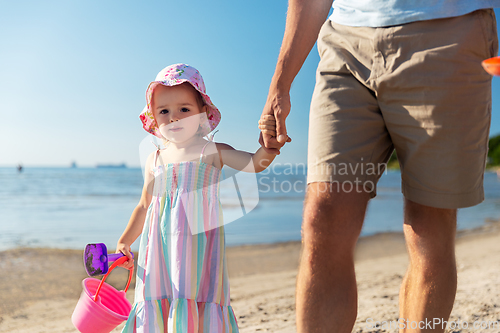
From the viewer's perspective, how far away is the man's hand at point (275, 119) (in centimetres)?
143

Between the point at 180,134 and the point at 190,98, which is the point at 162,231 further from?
the point at 190,98

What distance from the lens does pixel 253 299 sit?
3.24 meters

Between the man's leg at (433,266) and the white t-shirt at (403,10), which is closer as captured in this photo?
the white t-shirt at (403,10)

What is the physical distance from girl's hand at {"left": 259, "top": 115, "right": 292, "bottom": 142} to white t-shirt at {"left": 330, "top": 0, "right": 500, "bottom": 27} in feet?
1.44

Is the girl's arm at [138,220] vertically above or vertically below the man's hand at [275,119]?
below

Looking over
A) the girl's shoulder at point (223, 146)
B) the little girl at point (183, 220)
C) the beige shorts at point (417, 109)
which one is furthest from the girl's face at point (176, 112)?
the beige shorts at point (417, 109)

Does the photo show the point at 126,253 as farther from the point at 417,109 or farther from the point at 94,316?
the point at 417,109

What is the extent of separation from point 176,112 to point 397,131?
1.05m

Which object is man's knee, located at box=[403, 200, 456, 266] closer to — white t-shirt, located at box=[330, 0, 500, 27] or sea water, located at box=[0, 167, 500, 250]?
white t-shirt, located at box=[330, 0, 500, 27]

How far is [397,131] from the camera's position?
1386 millimetres

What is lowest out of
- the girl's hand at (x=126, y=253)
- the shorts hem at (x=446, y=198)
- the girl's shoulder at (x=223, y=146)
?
the girl's hand at (x=126, y=253)

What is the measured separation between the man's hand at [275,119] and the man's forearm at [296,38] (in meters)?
0.04

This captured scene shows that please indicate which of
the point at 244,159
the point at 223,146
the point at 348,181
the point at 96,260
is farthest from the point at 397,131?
the point at 96,260

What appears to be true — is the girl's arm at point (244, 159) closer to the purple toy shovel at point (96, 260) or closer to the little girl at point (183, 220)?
the little girl at point (183, 220)
